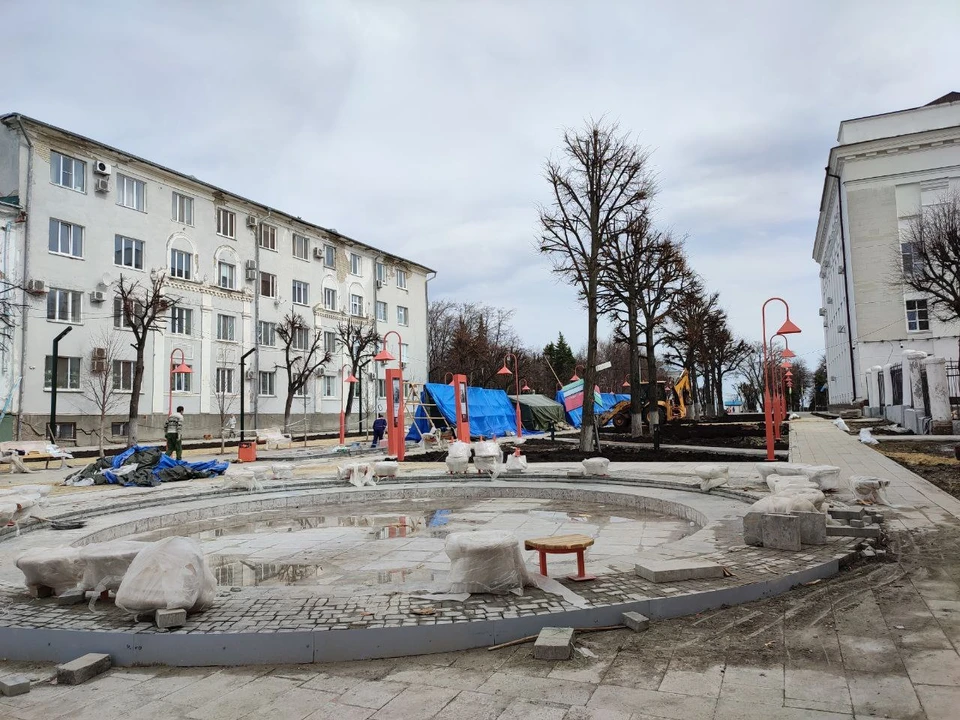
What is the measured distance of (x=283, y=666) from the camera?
14.0ft

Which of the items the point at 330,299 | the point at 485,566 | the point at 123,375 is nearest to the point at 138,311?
the point at 123,375

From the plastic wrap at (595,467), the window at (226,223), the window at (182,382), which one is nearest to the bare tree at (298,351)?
the window at (182,382)

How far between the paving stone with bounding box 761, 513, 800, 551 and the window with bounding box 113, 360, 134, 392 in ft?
97.7

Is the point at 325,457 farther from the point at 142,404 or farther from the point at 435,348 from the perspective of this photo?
the point at 435,348

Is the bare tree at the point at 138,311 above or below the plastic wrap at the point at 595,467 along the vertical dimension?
above

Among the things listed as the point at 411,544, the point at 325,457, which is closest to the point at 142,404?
the point at 325,457

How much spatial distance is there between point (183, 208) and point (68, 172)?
6081 mm

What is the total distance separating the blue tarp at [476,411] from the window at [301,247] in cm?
1625

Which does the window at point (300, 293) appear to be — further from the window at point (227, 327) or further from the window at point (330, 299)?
the window at point (227, 327)

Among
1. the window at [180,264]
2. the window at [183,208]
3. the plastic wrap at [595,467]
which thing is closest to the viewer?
→ the plastic wrap at [595,467]

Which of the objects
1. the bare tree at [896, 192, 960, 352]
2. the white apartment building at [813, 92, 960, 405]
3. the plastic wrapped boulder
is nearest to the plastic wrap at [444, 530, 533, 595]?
the plastic wrapped boulder

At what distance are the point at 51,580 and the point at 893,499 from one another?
1045cm

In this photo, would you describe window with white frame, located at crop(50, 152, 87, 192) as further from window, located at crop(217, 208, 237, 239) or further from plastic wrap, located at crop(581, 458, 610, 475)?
plastic wrap, located at crop(581, 458, 610, 475)

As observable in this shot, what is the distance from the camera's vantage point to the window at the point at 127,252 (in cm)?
3028
